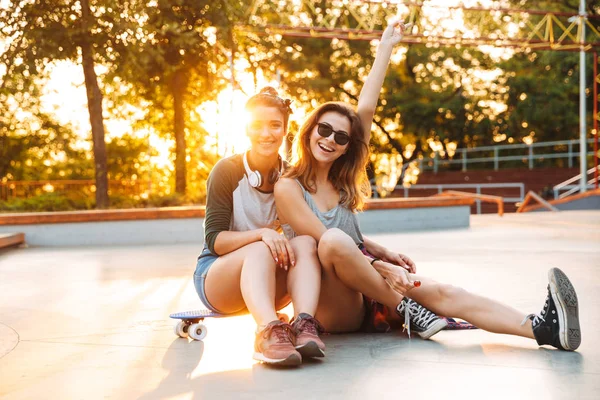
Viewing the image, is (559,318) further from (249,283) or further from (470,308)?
(249,283)

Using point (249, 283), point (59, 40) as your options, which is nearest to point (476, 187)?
point (59, 40)

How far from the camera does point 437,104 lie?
99.3ft

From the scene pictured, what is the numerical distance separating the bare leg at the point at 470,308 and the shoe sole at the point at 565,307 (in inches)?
6.7

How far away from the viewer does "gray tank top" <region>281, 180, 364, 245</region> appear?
3.89m

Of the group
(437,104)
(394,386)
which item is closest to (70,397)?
(394,386)

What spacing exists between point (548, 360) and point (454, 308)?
535mm

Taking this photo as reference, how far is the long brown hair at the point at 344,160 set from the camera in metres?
3.96

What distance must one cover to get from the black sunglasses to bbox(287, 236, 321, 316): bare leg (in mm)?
519

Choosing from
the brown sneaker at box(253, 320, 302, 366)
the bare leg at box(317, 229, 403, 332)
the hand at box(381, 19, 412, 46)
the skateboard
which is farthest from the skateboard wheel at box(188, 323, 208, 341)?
the hand at box(381, 19, 412, 46)

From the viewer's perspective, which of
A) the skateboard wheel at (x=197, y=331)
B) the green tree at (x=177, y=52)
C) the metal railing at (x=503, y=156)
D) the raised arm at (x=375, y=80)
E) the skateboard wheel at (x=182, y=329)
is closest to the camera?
the skateboard wheel at (x=197, y=331)

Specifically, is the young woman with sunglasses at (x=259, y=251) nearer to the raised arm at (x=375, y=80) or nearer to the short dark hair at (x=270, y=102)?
the short dark hair at (x=270, y=102)

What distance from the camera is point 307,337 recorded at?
3.31 meters

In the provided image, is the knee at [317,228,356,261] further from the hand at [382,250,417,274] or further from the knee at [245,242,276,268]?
the hand at [382,250,417,274]

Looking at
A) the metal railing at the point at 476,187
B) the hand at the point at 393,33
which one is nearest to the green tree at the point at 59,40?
the hand at the point at 393,33
